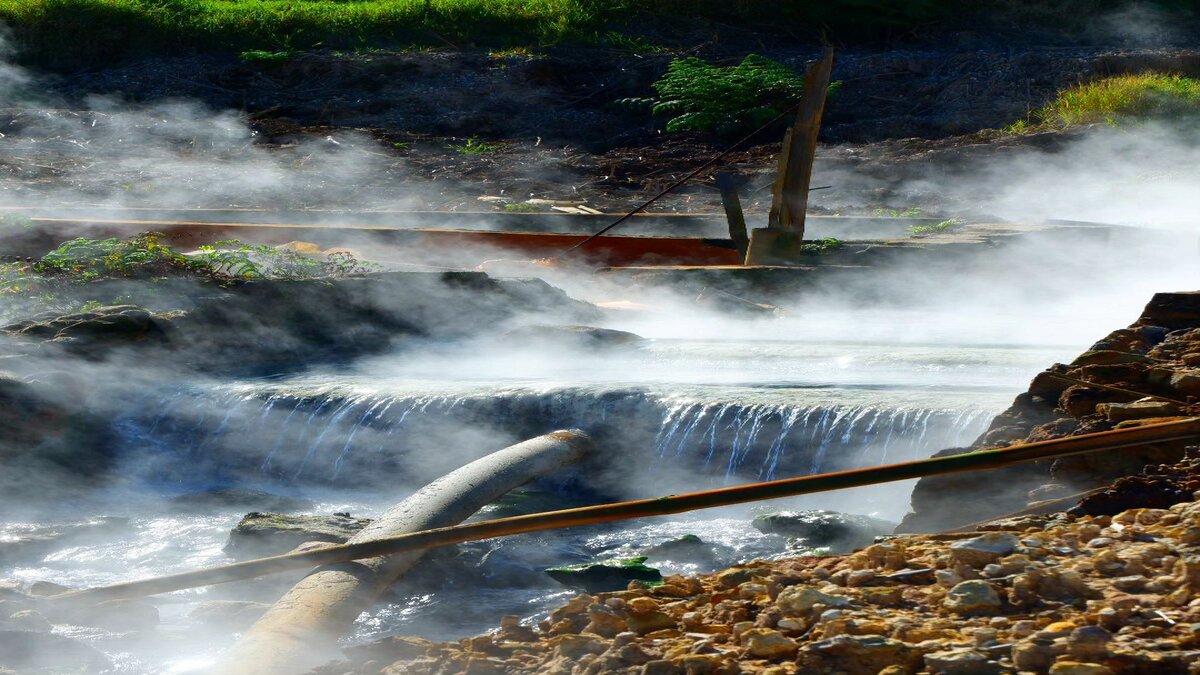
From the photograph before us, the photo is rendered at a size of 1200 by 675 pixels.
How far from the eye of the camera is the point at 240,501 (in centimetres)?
695

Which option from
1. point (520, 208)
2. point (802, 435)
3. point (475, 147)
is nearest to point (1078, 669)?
point (802, 435)

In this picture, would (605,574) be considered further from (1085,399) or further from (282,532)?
(1085,399)

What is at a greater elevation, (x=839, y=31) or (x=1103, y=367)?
(x=839, y=31)

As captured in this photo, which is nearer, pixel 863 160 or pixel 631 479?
pixel 631 479

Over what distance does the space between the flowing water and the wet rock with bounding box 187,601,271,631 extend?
0.17 feet

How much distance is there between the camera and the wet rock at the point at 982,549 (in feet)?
10.1

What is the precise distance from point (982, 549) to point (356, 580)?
2.18m

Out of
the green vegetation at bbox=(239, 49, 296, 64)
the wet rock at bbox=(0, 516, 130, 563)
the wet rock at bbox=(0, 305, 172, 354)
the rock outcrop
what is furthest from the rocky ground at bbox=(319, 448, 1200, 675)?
the green vegetation at bbox=(239, 49, 296, 64)

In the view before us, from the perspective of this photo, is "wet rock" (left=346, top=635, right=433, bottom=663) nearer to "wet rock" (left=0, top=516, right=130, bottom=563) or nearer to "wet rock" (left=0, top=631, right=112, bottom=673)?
"wet rock" (left=0, top=631, right=112, bottom=673)

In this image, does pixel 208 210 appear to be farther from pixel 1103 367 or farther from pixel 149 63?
pixel 1103 367

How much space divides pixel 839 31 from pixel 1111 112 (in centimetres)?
558

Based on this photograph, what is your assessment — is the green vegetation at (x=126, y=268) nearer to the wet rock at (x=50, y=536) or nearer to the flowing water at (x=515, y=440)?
the flowing water at (x=515, y=440)

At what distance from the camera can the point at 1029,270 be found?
34.0 feet

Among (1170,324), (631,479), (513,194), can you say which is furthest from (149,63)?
(1170,324)
